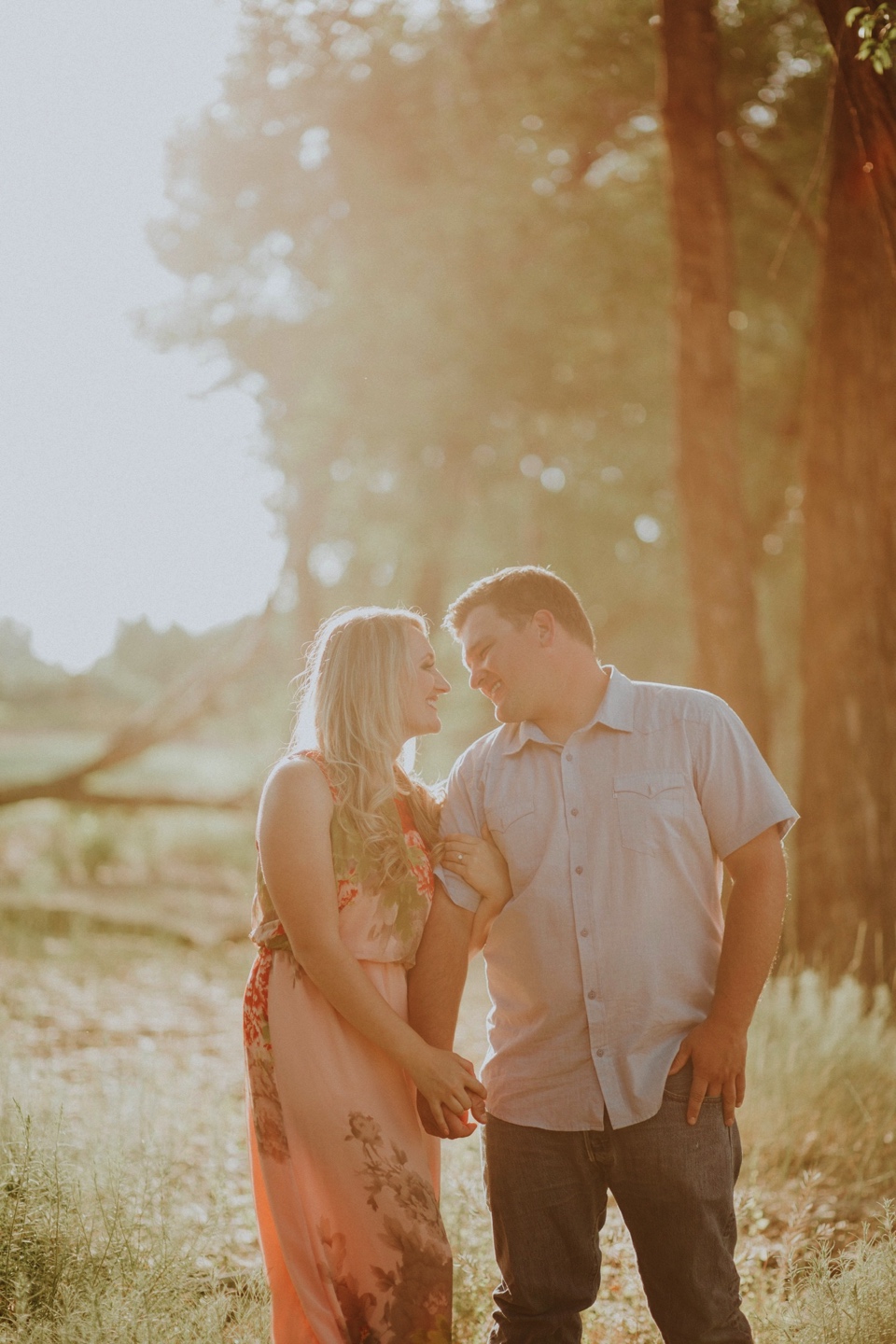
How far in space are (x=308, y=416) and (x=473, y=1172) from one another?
9.76m

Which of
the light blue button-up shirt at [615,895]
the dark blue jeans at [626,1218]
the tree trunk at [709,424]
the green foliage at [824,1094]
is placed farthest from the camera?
the tree trunk at [709,424]

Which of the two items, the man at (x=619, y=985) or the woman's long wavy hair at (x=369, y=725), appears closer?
the man at (x=619, y=985)

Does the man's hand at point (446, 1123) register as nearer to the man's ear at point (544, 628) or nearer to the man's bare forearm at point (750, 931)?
the man's bare forearm at point (750, 931)

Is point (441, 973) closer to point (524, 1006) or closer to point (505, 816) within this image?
point (524, 1006)

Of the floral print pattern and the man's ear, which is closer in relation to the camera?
the floral print pattern

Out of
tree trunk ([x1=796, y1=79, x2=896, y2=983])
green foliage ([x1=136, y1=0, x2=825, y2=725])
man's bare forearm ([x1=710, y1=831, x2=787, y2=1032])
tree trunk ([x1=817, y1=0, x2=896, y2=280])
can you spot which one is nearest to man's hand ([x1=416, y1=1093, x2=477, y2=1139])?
man's bare forearm ([x1=710, y1=831, x2=787, y2=1032])

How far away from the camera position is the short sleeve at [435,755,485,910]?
3078 millimetres

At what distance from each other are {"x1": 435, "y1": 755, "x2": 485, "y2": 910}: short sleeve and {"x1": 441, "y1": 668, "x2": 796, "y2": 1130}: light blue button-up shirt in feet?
0.24

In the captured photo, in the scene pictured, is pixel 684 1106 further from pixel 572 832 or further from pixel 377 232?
pixel 377 232

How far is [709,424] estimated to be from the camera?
7.43 m

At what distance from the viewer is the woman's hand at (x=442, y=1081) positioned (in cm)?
277

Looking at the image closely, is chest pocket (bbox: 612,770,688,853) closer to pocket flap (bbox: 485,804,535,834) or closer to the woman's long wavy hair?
pocket flap (bbox: 485,804,535,834)

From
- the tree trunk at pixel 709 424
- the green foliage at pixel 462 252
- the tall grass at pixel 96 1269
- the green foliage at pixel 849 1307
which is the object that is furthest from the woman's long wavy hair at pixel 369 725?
the green foliage at pixel 462 252

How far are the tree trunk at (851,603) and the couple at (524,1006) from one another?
3.99 metres
